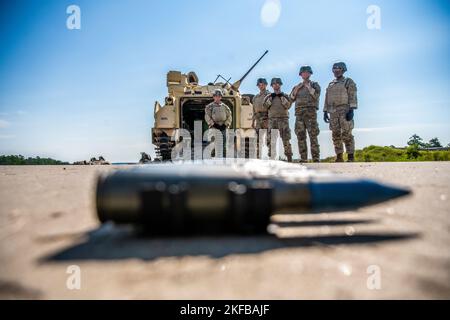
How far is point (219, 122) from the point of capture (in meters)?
7.29

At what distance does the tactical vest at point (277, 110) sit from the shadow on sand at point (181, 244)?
22.3ft

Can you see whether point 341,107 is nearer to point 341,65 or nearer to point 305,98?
point 305,98

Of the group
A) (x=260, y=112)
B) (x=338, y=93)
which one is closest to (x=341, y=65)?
(x=338, y=93)

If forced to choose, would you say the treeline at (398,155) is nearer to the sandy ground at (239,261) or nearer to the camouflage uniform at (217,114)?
the camouflage uniform at (217,114)

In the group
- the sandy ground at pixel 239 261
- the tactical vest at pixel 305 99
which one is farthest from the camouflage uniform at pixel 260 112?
the sandy ground at pixel 239 261

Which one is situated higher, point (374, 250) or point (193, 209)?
point (193, 209)

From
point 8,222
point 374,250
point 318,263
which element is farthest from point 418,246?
point 8,222

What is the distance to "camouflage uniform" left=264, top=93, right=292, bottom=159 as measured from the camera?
7855 millimetres

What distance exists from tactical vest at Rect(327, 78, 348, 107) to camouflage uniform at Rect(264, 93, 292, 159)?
3.23 feet

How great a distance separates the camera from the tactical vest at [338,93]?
7238 millimetres
